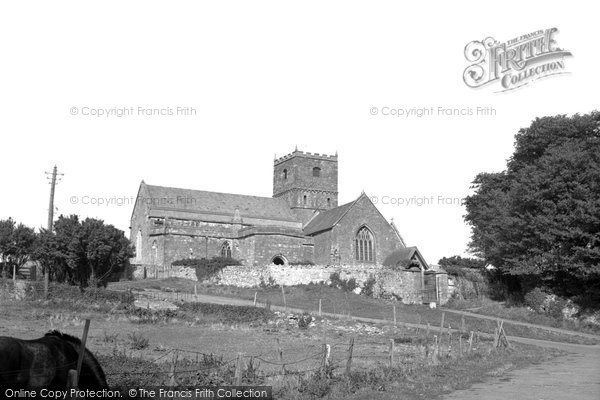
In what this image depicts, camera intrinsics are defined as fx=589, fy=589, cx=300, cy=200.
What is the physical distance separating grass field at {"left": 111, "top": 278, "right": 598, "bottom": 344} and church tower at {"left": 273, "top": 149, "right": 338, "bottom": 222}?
23363 mm

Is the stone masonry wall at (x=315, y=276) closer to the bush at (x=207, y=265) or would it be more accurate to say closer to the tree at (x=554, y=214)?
the bush at (x=207, y=265)

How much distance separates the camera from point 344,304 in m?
37.9

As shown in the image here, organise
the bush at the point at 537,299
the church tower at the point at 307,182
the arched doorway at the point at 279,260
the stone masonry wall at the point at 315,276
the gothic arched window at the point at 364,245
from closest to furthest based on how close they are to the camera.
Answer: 1. the bush at the point at 537,299
2. the stone masonry wall at the point at 315,276
3. the arched doorway at the point at 279,260
4. the gothic arched window at the point at 364,245
5. the church tower at the point at 307,182

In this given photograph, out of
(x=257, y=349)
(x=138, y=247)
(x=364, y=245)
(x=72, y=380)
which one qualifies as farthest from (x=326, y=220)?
(x=72, y=380)

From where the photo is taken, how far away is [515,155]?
4353 cm

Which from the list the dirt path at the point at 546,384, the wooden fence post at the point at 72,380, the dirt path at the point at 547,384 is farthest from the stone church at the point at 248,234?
the wooden fence post at the point at 72,380

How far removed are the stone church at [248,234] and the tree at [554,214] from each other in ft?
38.7

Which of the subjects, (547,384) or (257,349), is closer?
(547,384)

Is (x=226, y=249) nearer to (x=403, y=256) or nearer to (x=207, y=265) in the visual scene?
(x=207, y=265)

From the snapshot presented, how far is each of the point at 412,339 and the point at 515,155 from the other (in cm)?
2391

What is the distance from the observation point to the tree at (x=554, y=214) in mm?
32938

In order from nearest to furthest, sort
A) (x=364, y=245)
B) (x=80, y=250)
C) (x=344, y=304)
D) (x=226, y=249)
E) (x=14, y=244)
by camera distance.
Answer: (x=344, y=304) < (x=80, y=250) < (x=14, y=244) < (x=364, y=245) < (x=226, y=249)

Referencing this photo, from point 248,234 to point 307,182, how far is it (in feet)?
54.9

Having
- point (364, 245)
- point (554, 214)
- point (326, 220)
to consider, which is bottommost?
point (364, 245)
